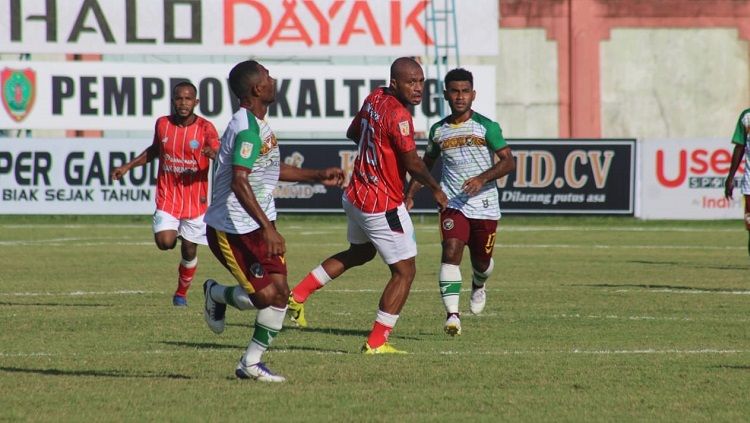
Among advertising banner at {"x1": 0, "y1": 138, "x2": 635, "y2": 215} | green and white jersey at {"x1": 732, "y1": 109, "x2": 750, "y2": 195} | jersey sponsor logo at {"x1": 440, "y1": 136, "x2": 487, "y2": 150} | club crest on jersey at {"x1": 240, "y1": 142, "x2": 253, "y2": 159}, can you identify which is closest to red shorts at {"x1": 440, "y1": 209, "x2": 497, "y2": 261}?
jersey sponsor logo at {"x1": 440, "y1": 136, "x2": 487, "y2": 150}

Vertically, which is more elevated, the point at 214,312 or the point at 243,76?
the point at 243,76

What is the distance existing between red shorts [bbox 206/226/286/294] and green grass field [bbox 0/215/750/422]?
62 cm

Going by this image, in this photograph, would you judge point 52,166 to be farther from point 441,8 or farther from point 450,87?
point 450,87

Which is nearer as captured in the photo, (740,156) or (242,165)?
(242,165)

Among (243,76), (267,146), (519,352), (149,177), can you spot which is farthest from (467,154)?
(149,177)

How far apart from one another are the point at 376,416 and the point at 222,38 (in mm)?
28899

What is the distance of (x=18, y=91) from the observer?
3444cm

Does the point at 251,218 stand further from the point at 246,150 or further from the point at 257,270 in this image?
the point at 246,150

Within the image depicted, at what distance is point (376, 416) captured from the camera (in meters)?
7.57

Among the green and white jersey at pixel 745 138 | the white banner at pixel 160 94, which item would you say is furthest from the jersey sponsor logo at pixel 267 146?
the white banner at pixel 160 94

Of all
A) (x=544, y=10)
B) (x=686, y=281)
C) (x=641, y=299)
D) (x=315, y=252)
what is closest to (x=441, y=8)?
(x=544, y=10)

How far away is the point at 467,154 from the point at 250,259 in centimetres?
400

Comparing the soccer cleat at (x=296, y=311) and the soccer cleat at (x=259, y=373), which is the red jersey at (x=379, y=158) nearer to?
the soccer cleat at (x=296, y=311)

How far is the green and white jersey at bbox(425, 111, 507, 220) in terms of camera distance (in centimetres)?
1232
